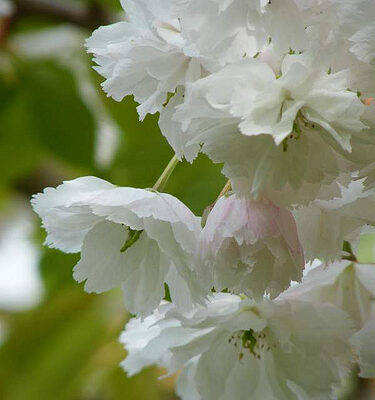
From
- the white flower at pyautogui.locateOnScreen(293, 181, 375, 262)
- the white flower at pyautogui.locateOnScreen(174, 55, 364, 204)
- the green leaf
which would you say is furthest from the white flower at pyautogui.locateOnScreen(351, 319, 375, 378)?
the green leaf

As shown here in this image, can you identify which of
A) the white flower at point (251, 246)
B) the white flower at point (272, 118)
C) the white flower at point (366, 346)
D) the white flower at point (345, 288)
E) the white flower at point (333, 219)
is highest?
the white flower at point (272, 118)

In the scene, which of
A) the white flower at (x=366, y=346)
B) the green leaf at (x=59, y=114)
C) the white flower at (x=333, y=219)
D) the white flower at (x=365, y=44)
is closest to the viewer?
the white flower at (x=365, y=44)

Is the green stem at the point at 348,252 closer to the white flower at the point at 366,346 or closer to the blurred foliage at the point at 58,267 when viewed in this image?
the white flower at the point at 366,346

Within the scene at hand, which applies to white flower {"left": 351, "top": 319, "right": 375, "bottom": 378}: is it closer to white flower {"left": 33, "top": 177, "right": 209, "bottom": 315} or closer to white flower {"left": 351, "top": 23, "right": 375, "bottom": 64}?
white flower {"left": 33, "top": 177, "right": 209, "bottom": 315}

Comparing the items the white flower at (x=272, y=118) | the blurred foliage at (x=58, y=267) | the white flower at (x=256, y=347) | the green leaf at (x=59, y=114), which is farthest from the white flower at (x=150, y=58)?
the green leaf at (x=59, y=114)

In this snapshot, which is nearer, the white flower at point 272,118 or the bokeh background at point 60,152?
the white flower at point 272,118

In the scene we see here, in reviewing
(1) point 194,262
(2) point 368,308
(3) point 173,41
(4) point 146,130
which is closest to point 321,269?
(2) point 368,308

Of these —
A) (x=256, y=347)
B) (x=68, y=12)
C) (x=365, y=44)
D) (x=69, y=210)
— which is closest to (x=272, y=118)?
(x=365, y=44)

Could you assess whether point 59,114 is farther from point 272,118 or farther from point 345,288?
point 272,118
